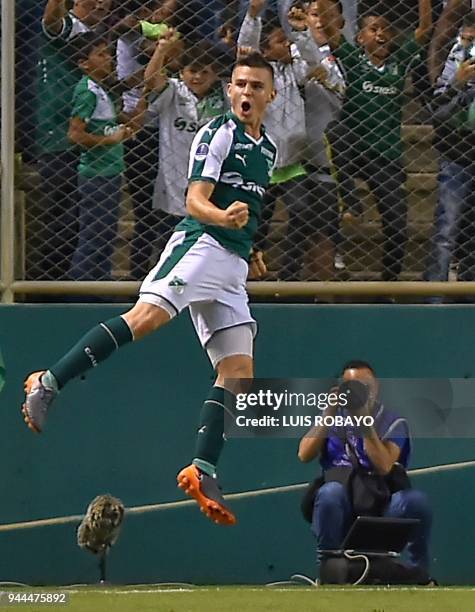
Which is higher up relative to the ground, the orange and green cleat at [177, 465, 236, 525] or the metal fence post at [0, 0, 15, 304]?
the metal fence post at [0, 0, 15, 304]

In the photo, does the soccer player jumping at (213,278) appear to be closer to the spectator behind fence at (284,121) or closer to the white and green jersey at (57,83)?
the spectator behind fence at (284,121)

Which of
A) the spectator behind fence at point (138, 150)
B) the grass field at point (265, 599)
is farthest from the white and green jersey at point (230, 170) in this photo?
the grass field at point (265, 599)

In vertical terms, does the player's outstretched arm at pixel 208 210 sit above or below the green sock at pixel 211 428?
above

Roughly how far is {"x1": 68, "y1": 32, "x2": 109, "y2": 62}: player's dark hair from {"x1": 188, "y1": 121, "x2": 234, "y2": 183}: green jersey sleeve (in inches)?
32.1

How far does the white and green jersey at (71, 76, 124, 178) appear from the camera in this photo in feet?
27.6

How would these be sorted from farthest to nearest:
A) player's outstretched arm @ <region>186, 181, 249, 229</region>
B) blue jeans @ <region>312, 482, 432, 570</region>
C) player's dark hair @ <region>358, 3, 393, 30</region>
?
player's dark hair @ <region>358, 3, 393, 30</region>, blue jeans @ <region>312, 482, 432, 570</region>, player's outstretched arm @ <region>186, 181, 249, 229</region>

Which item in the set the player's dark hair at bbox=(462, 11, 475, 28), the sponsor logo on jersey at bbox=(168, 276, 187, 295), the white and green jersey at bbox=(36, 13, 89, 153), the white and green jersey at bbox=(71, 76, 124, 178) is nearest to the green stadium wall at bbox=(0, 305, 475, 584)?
the sponsor logo on jersey at bbox=(168, 276, 187, 295)

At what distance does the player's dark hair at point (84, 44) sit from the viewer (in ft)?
27.7

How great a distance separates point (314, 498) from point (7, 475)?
174 cm

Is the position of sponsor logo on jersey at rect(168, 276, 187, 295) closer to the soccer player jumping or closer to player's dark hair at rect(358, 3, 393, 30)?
the soccer player jumping

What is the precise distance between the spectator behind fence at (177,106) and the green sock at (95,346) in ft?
1.90

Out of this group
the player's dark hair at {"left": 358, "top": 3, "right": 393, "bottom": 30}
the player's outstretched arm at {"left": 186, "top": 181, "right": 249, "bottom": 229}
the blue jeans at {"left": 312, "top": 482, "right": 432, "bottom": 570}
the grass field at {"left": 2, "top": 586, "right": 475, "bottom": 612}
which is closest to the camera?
the grass field at {"left": 2, "top": 586, "right": 475, "bottom": 612}

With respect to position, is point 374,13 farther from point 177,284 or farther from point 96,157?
point 177,284

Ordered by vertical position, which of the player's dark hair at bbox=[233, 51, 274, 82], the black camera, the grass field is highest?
the player's dark hair at bbox=[233, 51, 274, 82]
